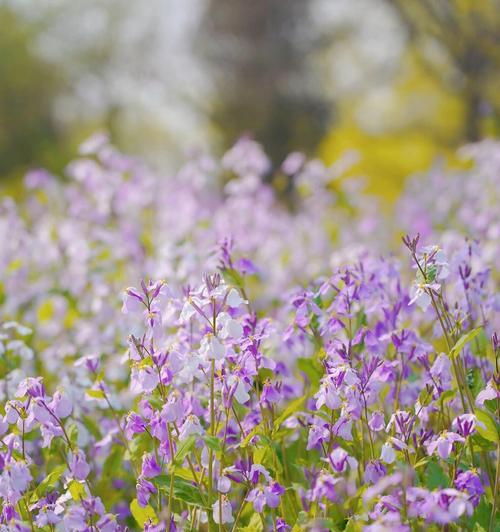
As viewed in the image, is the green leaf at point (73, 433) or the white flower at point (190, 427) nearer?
the white flower at point (190, 427)

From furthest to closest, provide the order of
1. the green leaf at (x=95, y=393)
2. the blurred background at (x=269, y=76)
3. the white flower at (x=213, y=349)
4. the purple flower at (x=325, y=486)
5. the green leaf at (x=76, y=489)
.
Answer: the blurred background at (x=269, y=76)
the green leaf at (x=95, y=393)
the green leaf at (x=76, y=489)
the white flower at (x=213, y=349)
the purple flower at (x=325, y=486)

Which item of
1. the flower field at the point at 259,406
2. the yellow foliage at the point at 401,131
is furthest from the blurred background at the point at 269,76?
the flower field at the point at 259,406

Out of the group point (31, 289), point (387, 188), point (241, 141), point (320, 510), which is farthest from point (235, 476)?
point (387, 188)

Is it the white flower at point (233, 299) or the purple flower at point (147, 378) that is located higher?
the white flower at point (233, 299)

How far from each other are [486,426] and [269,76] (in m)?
19.6

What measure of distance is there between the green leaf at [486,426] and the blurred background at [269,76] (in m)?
5.32

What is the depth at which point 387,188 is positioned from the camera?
50.7 ft

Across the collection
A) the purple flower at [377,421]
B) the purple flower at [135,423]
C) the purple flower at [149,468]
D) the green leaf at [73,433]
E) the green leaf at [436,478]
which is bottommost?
the green leaf at [436,478]

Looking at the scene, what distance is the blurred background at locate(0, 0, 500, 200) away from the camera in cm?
1428

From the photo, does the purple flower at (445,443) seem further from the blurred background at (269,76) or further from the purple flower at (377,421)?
the blurred background at (269,76)

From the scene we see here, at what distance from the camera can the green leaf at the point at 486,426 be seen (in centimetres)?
210

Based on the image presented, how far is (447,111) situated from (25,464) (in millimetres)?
16537

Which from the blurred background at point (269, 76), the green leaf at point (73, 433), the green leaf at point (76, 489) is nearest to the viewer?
the green leaf at point (76, 489)

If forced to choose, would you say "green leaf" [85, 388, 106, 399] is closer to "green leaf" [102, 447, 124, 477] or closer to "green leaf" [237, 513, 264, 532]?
"green leaf" [102, 447, 124, 477]
